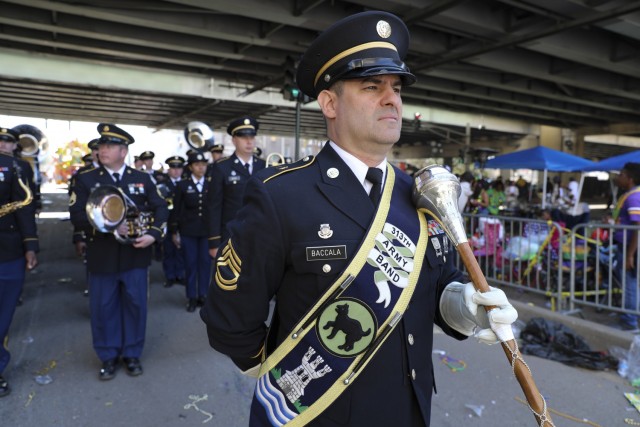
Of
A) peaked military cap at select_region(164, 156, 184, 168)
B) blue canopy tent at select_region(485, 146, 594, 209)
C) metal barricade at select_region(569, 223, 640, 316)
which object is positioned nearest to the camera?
metal barricade at select_region(569, 223, 640, 316)

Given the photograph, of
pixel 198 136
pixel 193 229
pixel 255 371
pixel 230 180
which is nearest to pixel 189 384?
pixel 230 180

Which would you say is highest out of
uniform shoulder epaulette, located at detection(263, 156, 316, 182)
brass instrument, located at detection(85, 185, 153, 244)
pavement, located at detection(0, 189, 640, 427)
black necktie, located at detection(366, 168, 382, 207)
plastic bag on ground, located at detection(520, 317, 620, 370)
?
uniform shoulder epaulette, located at detection(263, 156, 316, 182)

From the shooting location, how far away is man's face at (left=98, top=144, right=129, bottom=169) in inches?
164

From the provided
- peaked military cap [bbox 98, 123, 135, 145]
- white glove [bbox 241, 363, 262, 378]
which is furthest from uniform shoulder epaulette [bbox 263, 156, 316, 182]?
peaked military cap [bbox 98, 123, 135, 145]

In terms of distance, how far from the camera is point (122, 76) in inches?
552

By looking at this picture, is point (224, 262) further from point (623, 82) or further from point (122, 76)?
point (623, 82)

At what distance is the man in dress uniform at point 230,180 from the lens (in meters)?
5.62

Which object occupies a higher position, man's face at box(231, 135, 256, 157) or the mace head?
man's face at box(231, 135, 256, 157)

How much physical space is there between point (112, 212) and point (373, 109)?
313cm

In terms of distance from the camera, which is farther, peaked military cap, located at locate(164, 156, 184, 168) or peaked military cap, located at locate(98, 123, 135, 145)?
peaked military cap, located at locate(164, 156, 184, 168)

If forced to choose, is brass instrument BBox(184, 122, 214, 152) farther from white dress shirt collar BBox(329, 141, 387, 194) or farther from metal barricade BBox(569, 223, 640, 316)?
white dress shirt collar BBox(329, 141, 387, 194)

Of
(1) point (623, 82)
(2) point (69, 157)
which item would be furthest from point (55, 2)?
(2) point (69, 157)

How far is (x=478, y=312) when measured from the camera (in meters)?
1.57

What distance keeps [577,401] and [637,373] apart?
3.09ft
